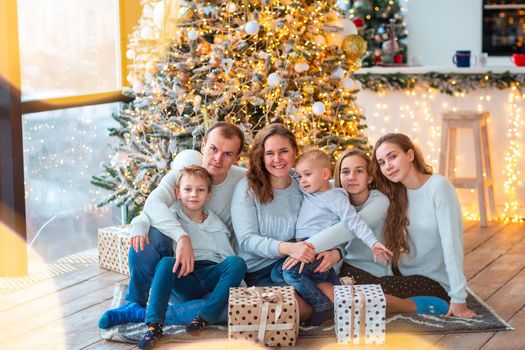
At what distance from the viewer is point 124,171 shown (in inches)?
202

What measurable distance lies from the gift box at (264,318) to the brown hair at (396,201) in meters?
0.63

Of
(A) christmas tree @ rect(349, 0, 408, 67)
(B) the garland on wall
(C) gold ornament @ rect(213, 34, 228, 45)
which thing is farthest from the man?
(A) christmas tree @ rect(349, 0, 408, 67)

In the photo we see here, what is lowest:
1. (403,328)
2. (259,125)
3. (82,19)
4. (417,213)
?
(403,328)

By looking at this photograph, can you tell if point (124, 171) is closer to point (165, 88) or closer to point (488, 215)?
point (165, 88)

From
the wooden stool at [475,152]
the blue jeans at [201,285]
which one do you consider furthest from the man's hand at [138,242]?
the wooden stool at [475,152]

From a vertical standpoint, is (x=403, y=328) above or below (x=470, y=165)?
below

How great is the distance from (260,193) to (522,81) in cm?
298

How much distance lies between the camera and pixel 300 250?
12.0ft

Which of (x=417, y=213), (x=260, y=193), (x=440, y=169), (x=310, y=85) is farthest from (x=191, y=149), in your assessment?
(x=440, y=169)

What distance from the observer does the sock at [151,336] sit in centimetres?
347

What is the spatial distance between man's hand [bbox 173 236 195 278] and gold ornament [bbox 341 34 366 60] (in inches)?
71.3

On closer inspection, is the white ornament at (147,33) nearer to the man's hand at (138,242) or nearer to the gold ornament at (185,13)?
the gold ornament at (185,13)

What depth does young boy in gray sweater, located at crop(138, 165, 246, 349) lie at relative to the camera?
11.7 feet

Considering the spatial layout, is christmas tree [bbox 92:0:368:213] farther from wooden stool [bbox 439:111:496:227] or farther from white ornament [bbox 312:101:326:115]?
wooden stool [bbox 439:111:496:227]
